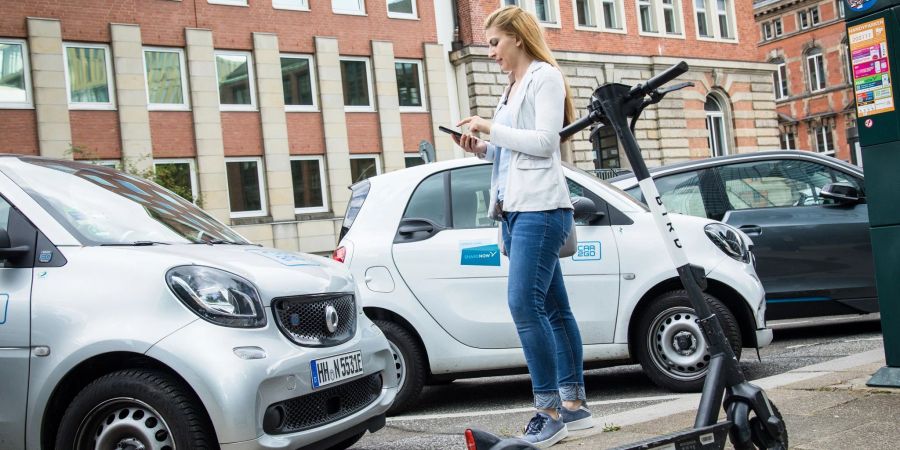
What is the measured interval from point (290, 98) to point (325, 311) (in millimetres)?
26346

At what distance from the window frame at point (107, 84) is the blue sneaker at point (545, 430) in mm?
24472

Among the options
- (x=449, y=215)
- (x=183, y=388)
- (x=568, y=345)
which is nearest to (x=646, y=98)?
(x=568, y=345)

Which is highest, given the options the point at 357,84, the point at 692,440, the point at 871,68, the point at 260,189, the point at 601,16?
the point at 601,16

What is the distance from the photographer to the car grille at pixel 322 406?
4.16 meters

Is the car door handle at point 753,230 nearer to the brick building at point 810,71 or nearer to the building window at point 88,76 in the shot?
the building window at point 88,76

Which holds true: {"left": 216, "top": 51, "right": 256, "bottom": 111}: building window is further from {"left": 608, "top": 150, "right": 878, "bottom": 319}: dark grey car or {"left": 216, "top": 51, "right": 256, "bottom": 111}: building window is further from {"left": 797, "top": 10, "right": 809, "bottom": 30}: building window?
{"left": 797, "top": 10, "right": 809, "bottom": 30}: building window

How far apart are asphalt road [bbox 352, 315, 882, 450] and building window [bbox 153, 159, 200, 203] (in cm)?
1920

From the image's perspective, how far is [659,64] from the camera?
127ft

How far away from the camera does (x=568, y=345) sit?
468cm

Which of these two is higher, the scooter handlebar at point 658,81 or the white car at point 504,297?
the scooter handlebar at point 658,81

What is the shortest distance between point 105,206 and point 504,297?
288 cm

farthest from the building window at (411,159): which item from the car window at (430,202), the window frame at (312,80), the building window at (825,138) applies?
the building window at (825,138)

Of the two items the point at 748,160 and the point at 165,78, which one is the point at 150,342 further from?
the point at 165,78

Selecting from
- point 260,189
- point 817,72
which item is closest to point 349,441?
point 260,189
